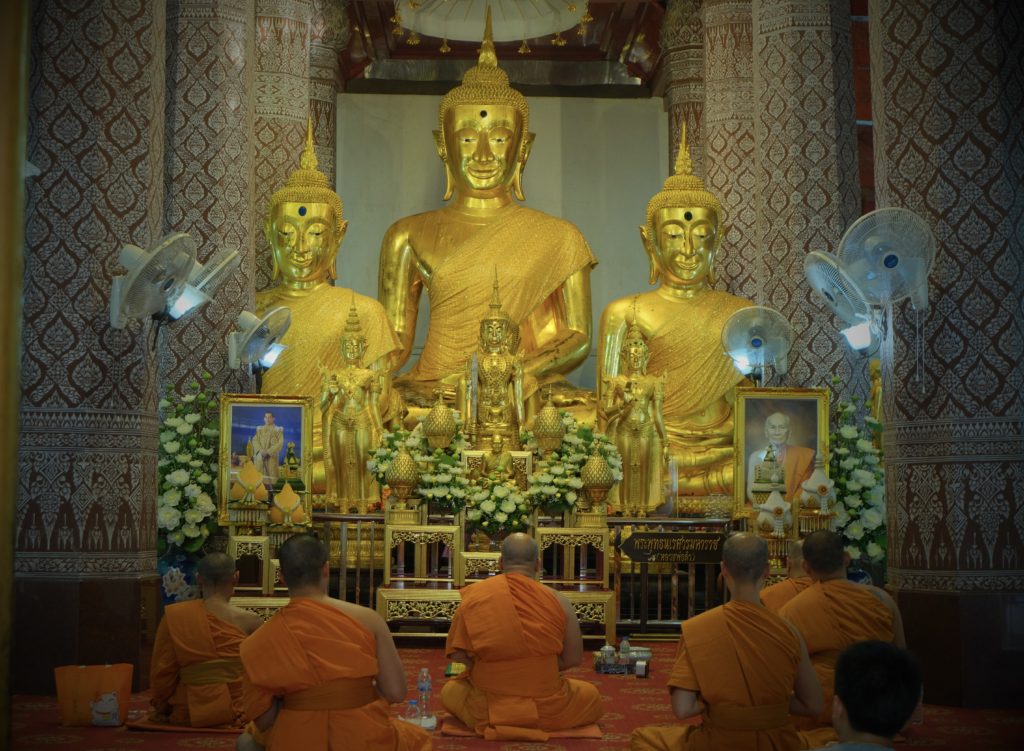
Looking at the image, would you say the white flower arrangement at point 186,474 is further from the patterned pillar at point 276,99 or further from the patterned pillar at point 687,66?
the patterned pillar at point 687,66

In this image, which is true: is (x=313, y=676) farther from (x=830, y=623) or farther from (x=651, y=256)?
(x=651, y=256)

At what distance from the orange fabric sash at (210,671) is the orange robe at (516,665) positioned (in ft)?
2.75

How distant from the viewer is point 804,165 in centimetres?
959

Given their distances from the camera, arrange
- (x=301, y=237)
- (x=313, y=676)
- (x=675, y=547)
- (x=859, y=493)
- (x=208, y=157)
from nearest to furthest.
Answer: (x=313, y=676), (x=675, y=547), (x=859, y=493), (x=208, y=157), (x=301, y=237)

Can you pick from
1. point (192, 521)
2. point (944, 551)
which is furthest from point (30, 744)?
point (944, 551)

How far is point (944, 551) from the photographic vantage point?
6344 mm

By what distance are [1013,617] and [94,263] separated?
4609 mm

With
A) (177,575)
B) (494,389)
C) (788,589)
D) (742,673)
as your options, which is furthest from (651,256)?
(742,673)

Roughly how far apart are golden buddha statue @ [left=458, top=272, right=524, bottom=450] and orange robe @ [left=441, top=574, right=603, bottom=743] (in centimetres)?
380

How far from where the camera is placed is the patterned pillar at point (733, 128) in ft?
37.7

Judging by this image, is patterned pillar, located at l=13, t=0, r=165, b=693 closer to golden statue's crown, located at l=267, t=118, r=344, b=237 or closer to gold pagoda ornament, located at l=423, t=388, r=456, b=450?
gold pagoda ornament, located at l=423, t=388, r=456, b=450

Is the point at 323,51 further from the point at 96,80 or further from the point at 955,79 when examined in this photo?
the point at 955,79

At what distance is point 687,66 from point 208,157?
17.9ft

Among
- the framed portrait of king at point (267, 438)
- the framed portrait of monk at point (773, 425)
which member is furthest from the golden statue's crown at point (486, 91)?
the framed portrait of monk at point (773, 425)
